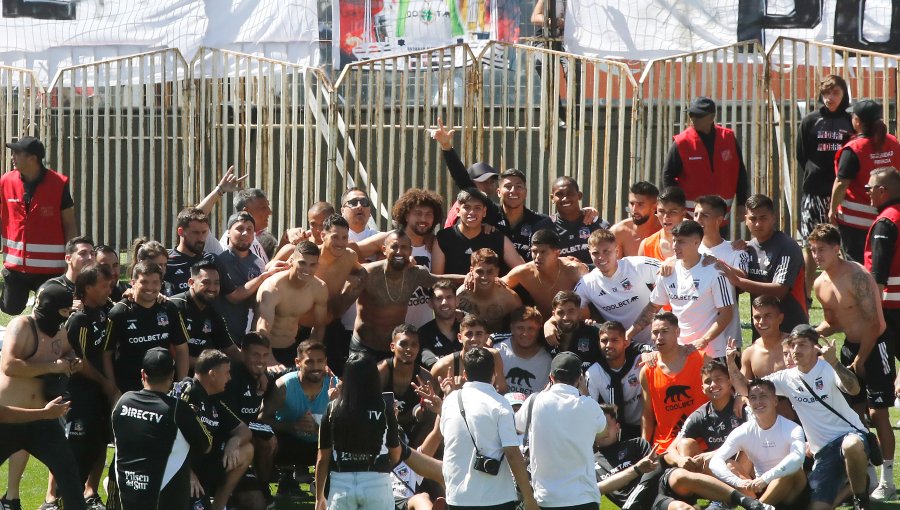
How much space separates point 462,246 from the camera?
32.4ft

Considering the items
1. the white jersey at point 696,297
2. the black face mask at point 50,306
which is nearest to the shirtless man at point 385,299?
the white jersey at point 696,297

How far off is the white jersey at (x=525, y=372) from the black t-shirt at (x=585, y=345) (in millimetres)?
140

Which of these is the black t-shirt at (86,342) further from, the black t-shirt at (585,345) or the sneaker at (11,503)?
the black t-shirt at (585,345)

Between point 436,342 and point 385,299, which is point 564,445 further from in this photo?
point 385,299

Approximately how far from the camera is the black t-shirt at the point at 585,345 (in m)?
9.09

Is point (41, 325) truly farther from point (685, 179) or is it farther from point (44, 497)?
point (685, 179)

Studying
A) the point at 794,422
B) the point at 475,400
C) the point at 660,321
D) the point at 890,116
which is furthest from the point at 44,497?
the point at 890,116

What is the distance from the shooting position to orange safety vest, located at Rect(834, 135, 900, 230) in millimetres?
10727

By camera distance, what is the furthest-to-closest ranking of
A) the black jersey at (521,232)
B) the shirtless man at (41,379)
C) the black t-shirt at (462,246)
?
1. the black jersey at (521,232)
2. the black t-shirt at (462,246)
3. the shirtless man at (41,379)

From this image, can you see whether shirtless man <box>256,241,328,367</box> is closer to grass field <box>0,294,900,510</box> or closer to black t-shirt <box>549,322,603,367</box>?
grass field <box>0,294,900,510</box>

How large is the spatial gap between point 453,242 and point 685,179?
2.15 m

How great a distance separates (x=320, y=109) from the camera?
1313 centimetres

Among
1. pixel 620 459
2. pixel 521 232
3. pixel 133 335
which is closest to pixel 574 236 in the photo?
pixel 521 232

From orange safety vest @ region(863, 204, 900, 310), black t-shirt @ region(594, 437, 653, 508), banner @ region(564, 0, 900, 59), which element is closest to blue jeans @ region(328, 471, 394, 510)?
black t-shirt @ region(594, 437, 653, 508)
